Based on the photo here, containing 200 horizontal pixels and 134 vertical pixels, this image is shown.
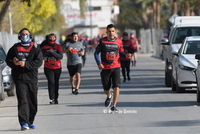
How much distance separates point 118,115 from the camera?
1040 cm

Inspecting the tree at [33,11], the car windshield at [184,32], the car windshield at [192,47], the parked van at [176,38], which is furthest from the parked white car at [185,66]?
the tree at [33,11]

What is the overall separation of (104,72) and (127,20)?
8484cm

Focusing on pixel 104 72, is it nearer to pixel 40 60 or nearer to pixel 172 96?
pixel 40 60

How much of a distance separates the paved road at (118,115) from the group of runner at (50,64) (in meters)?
0.38

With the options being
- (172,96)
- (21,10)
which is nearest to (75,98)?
(172,96)

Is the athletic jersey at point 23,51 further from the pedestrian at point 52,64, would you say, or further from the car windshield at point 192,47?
the car windshield at point 192,47

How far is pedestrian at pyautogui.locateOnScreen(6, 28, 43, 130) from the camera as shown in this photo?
345 inches

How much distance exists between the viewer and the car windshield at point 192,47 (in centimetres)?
1480

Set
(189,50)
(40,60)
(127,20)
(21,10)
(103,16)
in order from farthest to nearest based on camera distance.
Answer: (103,16) < (127,20) < (21,10) < (189,50) < (40,60)

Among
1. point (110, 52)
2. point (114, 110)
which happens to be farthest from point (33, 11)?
point (114, 110)

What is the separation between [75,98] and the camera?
547 inches

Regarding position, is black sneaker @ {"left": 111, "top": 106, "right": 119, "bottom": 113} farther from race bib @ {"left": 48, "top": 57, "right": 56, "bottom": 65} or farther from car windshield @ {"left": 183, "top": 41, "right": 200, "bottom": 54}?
car windshield @ {"left": 183, "top": 41, "right": 200, "bottom": 54}

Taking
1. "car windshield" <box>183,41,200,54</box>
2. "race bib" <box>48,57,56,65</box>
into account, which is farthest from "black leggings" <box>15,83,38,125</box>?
"car windshield" <box>183,41,200,54</box>

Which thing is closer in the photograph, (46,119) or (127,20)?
(46,119)
